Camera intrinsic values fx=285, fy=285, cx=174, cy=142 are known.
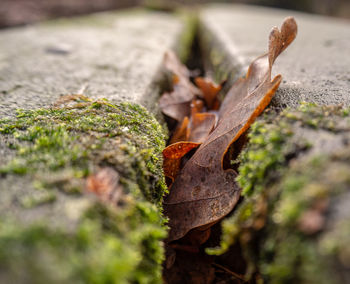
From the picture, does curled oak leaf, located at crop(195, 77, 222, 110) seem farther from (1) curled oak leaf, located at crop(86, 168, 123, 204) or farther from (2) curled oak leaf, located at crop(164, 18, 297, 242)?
(1) curled oak leaf, located at crop(86, 168, 123, 204)

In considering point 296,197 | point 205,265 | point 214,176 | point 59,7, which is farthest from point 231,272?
point 59,7

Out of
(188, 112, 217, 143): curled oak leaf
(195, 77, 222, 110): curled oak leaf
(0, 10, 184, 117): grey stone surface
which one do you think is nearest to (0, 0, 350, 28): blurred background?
(0, 10, 184, 117): grey stone surface

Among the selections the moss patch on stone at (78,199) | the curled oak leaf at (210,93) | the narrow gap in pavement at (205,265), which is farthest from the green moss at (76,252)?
the curled oak leaf at (210,93)

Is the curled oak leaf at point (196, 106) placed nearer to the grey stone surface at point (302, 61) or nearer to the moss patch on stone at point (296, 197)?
the grey stone surface at point (302, 61)

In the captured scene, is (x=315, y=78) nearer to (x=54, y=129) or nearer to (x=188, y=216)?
(x=188, y=216)

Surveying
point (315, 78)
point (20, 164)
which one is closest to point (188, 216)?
point (20, 164)

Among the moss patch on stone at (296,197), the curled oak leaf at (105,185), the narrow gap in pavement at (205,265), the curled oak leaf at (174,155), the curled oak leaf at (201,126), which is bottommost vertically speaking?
the narrow gap in pavement at (205,265)
